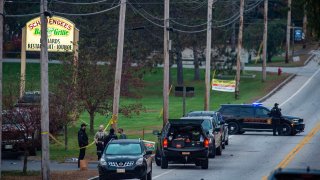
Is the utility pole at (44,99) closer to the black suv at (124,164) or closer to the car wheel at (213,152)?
the black suv at (124,164)

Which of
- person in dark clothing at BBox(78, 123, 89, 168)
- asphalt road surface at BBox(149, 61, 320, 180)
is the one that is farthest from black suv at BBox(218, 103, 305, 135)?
person in dark clothing at BBox(78, 123, 89, 168)

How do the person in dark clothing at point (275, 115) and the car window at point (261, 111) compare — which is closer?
the person in dark clothing at point (275, 115)

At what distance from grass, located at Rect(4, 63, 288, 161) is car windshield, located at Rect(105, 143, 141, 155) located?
9255mm

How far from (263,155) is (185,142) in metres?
7.39

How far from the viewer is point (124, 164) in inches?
1259

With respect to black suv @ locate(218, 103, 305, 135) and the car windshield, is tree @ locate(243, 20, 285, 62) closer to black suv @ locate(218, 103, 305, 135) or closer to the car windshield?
black suv @ locate(218, 103, 305, 135)

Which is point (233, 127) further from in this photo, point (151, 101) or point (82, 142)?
point (151, 101)

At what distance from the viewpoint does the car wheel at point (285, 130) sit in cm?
5441

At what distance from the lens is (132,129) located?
58.6 m

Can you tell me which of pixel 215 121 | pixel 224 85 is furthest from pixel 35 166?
pixel 224 85

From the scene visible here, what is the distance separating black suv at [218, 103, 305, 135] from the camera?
178ft

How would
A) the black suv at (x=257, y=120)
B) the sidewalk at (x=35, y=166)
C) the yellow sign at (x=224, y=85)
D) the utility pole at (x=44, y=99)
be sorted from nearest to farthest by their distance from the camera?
the utility pole at (x=44, y=99) < the sidewalk at (x=35, y=166) < the black suv at (x=257, y=120) < the yellow sign at (x=224, y=85)

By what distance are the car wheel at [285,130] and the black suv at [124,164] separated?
22869 mm

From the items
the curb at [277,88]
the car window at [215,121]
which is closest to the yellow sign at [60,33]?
the car window at [215,121]
